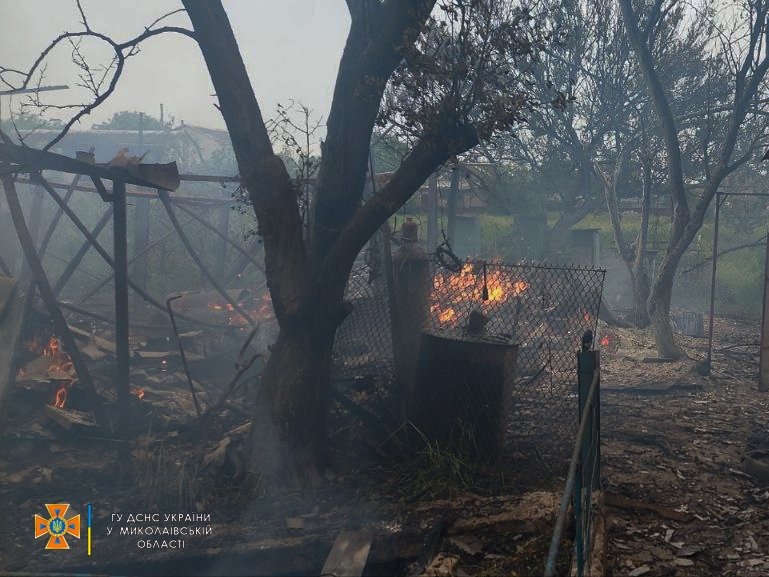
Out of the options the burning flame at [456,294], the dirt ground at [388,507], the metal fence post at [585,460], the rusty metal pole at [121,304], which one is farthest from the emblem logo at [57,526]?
the burning flame at [456,294]

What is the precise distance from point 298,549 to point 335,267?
2.48m

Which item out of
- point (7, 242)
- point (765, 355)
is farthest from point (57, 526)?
point (7, 242)

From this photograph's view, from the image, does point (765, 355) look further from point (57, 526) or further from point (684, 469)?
point (57, 526)

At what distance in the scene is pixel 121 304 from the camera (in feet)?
23.5

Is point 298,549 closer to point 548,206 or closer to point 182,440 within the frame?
point 182,440

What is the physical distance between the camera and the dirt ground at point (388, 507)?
4828 mm

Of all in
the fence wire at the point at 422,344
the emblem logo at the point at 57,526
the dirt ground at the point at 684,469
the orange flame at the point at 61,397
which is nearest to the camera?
the dirt ground at the point at 684,469

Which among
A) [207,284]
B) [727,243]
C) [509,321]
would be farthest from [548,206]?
[207,284]

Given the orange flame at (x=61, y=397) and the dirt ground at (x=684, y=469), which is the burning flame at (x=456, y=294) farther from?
the orange flame at (x=61, y=397)

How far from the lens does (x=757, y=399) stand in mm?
9383

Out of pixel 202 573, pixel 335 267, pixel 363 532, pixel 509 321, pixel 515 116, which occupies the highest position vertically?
pixel 515 116

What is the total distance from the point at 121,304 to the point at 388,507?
3.86 meters

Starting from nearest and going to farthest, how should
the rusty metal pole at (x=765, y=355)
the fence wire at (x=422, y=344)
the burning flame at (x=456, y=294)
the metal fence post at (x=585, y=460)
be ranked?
the metal fence post at (x=585, y=460) < the fence wire at (x=422, y=344) < the rusty metal pole at (x=765, y=355) < the burning flame at (x=456, y=294)

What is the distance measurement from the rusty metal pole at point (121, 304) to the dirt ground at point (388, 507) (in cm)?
41
